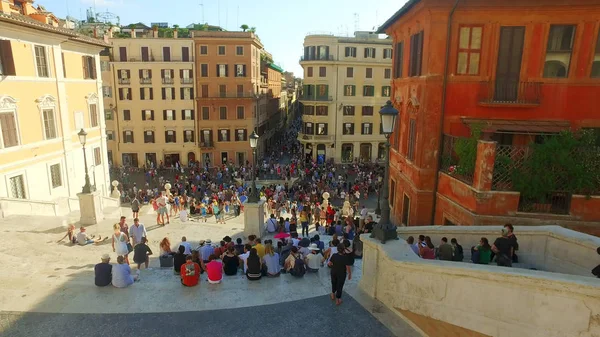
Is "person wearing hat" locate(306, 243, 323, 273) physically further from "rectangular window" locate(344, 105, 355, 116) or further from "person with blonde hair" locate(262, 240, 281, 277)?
"rectangular window" locate(344, 105, 355, 116)

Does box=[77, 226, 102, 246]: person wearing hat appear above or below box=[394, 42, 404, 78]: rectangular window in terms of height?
below

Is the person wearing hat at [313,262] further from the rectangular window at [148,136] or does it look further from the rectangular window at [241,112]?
the rectangular window at [148,136]

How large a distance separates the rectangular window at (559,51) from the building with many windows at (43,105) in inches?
829

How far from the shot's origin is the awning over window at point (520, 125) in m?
13.2

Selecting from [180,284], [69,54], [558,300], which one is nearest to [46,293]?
[180,284]

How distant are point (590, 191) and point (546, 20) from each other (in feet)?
18.6

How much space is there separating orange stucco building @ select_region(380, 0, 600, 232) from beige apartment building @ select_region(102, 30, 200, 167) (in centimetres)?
3551

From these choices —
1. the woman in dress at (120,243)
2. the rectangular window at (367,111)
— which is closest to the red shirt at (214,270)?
the woman in dress at (120,243)

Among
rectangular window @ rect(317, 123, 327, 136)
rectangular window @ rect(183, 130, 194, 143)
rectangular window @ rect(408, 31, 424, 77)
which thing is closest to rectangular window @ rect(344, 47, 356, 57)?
rectangular window @ rect(317, 123, 327, 136)

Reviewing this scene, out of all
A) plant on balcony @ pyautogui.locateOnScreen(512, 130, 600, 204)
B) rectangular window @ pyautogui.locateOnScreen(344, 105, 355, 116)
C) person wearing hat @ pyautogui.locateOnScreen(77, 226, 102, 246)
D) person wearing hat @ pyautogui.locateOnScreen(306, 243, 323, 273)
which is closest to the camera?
person wearing hat @ pyautogui.locateOnScreen(306, 243, 323, 273)

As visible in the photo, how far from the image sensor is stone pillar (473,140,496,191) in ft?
38.2

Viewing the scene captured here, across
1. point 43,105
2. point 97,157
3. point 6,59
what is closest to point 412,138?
point 6,59

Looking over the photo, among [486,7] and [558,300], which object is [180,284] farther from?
[486,7]

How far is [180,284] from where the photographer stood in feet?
31.9
